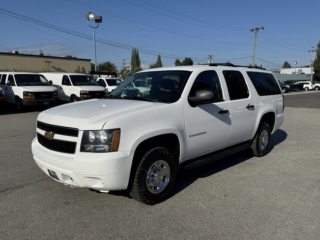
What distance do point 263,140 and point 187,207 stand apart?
298cm

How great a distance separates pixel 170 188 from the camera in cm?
382

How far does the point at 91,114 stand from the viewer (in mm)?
3350

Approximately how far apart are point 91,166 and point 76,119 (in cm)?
58

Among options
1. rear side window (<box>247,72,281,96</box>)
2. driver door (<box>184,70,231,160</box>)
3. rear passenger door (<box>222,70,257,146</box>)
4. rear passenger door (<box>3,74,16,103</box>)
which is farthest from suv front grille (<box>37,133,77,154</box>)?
rear passenger door (<box>3,74,16,103</box>)

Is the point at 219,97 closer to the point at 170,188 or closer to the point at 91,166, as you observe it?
the point at 170,188

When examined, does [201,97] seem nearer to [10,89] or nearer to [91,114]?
[91,114]

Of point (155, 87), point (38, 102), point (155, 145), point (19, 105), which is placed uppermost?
point (155, 87)

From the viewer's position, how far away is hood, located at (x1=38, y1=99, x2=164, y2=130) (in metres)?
3.17

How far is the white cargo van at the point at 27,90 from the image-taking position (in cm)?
1315

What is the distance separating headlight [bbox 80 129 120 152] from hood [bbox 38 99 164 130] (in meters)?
0.08

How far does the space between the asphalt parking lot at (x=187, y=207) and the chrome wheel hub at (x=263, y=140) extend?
1.62 feet

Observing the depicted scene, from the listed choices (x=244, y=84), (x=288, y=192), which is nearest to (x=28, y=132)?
(x=244, y=84)

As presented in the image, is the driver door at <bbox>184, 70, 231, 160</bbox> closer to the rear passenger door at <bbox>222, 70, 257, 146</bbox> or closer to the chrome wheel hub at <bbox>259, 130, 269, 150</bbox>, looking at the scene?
the rear passenger door at <bbox>222, 70, 257, 146</bbox>

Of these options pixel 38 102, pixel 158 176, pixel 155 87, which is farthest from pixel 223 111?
pixel 38 102
